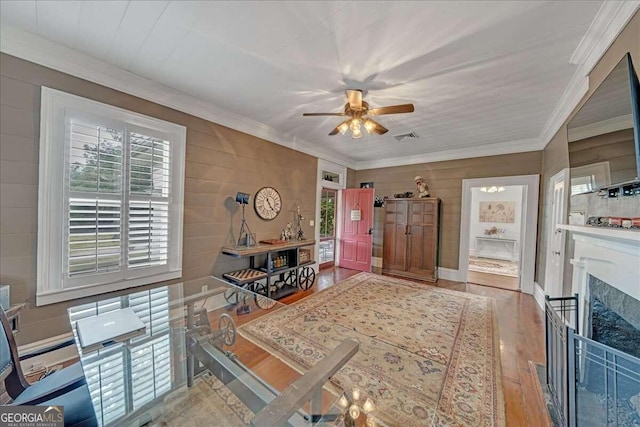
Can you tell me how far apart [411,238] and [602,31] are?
4.09 meters

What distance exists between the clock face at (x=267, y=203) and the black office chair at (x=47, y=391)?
286 cm

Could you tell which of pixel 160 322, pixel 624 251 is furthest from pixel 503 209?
pixel 160 322

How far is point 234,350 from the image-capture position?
206 cm

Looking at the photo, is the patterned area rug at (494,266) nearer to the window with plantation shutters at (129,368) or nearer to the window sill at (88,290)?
the window with plantation shutters at (129,368)

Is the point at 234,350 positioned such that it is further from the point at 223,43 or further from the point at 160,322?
the point at 223,43

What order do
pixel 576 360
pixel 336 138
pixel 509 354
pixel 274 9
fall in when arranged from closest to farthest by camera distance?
pixel 576 360 → pixel 274 9 → pixel 509 354 → pixel 336 138

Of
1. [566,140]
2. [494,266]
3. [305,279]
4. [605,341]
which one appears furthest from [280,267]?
[494,266]

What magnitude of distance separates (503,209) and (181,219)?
8778 millimetres

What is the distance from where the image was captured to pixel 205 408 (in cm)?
162

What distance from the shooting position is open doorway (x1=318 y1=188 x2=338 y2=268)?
5.87 meters

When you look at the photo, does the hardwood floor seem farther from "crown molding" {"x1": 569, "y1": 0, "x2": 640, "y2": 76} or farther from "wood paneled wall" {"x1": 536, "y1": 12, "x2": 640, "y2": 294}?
"crown molding" {"x1": 569, "y1": 0, "x2": 640, "y2": 76}

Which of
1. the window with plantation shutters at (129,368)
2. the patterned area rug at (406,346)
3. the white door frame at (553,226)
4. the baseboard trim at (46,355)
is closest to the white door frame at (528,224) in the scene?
the white door frame at (553,226)

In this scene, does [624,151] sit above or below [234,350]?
above

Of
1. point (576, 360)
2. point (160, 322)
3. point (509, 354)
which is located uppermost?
point (576, 360)
